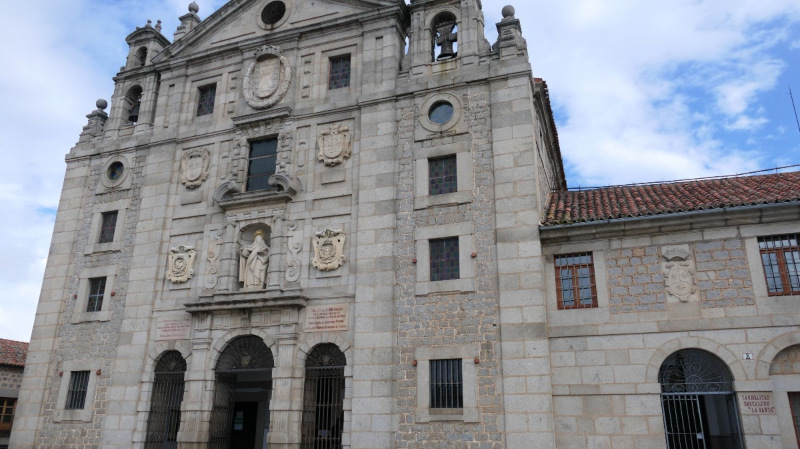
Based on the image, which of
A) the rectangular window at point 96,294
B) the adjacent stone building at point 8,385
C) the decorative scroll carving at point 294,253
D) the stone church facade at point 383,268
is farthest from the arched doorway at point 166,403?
the adjacent stone building at point 8,385

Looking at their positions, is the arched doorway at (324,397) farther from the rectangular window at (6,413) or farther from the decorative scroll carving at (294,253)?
the rectangular window at (6,413)

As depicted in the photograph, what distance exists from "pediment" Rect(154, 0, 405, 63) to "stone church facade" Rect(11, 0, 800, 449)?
0.09 m

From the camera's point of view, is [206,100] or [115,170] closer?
[206,100]

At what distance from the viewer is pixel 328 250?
18.5 metres

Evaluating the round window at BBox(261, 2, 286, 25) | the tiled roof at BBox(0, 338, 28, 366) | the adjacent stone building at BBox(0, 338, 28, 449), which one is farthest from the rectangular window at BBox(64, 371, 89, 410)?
the round window at BBox(261, 2, 286, 25)

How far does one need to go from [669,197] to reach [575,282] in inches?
151

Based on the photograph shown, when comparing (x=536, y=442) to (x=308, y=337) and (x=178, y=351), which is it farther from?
(x=178, y=351)

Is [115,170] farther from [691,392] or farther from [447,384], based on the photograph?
[691,392]

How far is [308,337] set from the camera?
1788cm

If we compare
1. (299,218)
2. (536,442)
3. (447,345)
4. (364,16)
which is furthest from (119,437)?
(364,16)

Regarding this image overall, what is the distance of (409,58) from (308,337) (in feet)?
30.2

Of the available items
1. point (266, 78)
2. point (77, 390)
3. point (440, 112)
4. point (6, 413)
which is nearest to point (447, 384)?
point (440, 112)

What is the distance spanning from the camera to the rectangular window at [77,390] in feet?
66.5

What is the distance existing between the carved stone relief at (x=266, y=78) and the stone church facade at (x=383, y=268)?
3.2 inches
